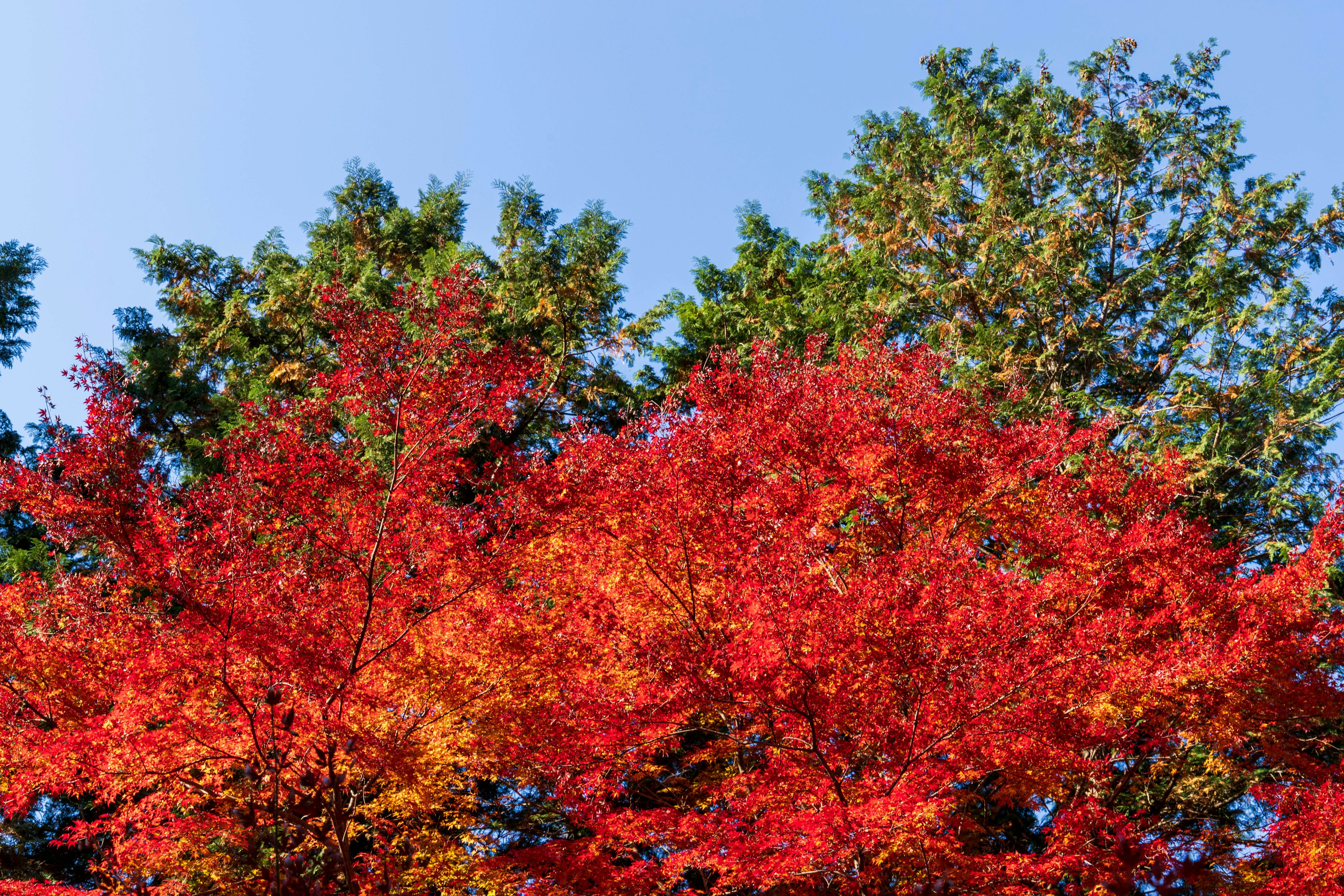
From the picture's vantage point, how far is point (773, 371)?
12250mm

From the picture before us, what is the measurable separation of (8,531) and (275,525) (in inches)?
505

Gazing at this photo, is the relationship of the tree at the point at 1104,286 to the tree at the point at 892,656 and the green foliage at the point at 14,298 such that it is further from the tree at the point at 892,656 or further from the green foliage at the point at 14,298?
the green foliage at the point at 14,298

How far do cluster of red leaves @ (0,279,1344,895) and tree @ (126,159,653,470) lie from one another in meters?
7.11

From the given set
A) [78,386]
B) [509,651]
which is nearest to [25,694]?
[78,386]

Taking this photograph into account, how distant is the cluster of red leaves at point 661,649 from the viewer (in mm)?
7613

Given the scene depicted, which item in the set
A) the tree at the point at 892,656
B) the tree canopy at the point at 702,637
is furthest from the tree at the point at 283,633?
the tree at the point at 892,656

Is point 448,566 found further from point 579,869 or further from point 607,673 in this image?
point 579,869

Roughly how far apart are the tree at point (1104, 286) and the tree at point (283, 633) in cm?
964

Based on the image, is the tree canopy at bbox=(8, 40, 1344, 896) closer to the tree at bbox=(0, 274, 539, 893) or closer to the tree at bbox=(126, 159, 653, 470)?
the tree at bbox=(0, 274, 539, 893)

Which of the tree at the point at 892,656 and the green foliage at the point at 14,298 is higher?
the green foliage at the point at 14,298

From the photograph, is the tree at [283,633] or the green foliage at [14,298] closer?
the tree at [283,633]

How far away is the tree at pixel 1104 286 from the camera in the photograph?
14.6 m

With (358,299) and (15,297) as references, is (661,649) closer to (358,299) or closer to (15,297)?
(358,299)

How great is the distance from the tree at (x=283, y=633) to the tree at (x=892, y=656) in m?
1.12
